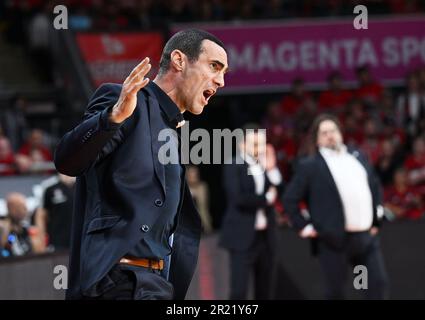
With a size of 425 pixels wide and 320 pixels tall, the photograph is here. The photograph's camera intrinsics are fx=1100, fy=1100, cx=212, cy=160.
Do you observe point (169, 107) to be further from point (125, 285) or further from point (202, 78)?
point (125, 285)

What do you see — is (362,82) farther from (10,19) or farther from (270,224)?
(270,224)

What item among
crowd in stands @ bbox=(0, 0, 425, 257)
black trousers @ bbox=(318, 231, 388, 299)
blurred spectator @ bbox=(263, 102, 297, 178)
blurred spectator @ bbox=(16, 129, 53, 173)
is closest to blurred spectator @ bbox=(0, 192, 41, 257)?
crowd in stands @ bbox=(0, 0, 425, 257)

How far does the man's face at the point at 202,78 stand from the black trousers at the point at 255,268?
226 inches

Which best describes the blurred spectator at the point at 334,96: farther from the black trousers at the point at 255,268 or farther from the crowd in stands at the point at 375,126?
the black trousers at the point at 255,268

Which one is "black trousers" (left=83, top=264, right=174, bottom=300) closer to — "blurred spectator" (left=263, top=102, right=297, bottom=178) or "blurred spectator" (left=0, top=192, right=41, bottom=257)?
"blurred spectator" (left=0, top=192, right=41, bottom=257)

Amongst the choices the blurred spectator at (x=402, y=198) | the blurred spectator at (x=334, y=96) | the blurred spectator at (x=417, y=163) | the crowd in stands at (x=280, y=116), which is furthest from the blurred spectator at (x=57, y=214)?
the blurred spectator at (x=334, y=96)

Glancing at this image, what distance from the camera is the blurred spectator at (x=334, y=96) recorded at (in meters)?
15.8

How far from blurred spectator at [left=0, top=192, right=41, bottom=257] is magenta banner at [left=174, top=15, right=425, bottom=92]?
679 centimetres

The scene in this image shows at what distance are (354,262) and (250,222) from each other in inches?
41.1

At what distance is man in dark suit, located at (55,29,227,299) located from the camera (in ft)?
12.6

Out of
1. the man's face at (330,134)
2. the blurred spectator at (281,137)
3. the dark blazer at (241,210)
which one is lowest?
the dark blazer at (241,210)

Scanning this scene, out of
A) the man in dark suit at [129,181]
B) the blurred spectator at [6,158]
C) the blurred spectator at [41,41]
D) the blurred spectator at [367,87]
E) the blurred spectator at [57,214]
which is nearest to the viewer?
the man in dark suit at [129,181]

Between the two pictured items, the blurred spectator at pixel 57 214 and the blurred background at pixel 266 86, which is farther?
the blurred background at pixel 266 86
